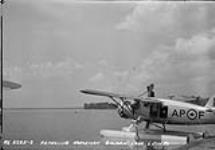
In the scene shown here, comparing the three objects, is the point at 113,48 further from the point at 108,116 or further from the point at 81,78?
the point at 108,116

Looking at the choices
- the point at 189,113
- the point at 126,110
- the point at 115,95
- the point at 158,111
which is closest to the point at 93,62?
the point at 115,95

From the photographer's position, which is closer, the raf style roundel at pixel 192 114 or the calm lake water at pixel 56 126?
the calm lake water at pixel 56 126

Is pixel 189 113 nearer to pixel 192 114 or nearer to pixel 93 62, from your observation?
pixel 192 114

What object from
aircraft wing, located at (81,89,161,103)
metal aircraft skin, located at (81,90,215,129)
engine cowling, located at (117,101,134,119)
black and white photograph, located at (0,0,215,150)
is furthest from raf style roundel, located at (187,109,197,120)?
engine cowling, located at (117,101,134,119)

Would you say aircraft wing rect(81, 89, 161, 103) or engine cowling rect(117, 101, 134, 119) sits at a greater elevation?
aircraft wing rect(81, 89, 161, 103)

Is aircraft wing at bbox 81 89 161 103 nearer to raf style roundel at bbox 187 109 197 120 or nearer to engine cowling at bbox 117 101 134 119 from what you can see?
engine cowling at bbox 117 101 134 119

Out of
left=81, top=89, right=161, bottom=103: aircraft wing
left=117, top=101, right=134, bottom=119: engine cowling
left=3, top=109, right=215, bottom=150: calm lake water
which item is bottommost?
left=3, top=109, right=215, bottom=150: calm lake water

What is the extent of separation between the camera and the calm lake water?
2600mm

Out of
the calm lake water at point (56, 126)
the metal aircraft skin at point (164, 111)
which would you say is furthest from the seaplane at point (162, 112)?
the calm lake water at point (56, 126)

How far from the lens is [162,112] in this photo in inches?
112

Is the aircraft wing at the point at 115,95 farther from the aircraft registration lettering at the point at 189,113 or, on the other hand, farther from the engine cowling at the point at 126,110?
the aircraft registration lettering at the point at 189,113

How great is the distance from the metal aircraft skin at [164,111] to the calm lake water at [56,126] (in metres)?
0.11

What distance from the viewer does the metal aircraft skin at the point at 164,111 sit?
277 centimetres

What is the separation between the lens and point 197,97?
272cm
